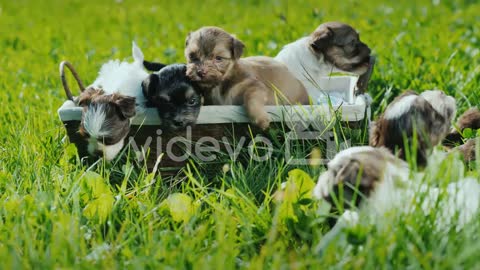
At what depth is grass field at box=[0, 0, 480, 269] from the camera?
2465 mm

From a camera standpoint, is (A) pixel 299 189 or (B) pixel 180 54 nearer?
(A) pixel 299 189

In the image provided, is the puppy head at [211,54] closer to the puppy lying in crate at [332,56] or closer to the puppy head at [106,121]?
the puppy head at [106,121]

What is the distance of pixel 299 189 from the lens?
117 inches

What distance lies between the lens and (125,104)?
348cm

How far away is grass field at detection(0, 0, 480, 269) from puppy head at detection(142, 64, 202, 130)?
0.30m

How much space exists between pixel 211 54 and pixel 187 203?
1077mm

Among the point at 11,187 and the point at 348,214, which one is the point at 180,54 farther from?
the point at 348,214

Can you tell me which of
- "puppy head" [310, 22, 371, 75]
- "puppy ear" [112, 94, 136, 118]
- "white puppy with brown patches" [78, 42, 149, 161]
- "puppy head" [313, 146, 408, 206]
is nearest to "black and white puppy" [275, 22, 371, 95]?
"puppy head" [310, 22, 371, 75]

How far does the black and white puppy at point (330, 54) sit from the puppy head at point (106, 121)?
1.33 m

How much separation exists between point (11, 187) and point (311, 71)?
7.01ft

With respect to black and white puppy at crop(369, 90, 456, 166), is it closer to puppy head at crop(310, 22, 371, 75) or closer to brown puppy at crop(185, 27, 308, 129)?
brown puppy at crop(185, 27, 308, 129)

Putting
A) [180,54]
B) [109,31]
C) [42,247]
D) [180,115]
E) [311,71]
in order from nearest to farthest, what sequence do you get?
[42,247], [180,115], [311,71], [180,54], [109,31]

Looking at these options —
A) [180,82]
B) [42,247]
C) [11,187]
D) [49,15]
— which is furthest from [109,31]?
[42,247]

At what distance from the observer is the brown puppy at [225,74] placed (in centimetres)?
370
